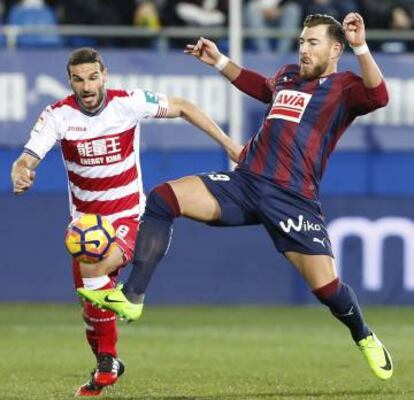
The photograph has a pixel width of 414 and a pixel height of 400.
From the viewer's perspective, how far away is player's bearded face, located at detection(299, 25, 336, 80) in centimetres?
890

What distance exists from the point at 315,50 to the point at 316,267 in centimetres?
135

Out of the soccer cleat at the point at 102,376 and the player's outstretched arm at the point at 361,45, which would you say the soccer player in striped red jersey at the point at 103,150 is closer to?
the soccer cleat at the point at 102,376

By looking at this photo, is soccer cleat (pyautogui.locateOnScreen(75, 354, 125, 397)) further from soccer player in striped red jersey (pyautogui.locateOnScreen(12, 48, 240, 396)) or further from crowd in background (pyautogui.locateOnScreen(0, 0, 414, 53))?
crowd in background (pyautogui.locateOnScreen(0, 0, 414, 53))

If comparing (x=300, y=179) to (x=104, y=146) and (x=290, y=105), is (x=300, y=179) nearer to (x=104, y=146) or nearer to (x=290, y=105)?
(x=290, y=105)

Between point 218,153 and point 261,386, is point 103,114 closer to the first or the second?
point 261,386

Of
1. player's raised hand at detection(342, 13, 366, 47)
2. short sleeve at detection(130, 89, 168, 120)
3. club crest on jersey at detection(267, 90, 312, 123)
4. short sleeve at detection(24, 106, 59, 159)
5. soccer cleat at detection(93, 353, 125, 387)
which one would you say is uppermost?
player's raised hand at detection(342, 13, 366, 47)

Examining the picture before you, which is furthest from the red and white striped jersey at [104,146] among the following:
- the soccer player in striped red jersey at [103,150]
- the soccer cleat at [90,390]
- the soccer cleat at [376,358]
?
the soccer cleat at [376,358]

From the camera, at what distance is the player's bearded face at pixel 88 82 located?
9.12 m

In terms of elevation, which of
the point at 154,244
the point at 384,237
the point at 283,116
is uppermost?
the point at 283,116

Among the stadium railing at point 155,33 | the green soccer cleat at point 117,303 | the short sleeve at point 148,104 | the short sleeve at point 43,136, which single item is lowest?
the stadium railing at point 155,33

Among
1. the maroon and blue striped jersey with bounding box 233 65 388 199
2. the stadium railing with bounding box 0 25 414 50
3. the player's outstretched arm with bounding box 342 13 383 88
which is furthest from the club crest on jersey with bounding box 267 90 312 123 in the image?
the stadium railing with bounding box 0 25 414 50

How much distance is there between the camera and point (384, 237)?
17.9m

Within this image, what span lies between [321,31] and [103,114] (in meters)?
1.58

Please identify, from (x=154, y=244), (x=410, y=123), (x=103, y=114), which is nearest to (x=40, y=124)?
(x=103, y=114)
